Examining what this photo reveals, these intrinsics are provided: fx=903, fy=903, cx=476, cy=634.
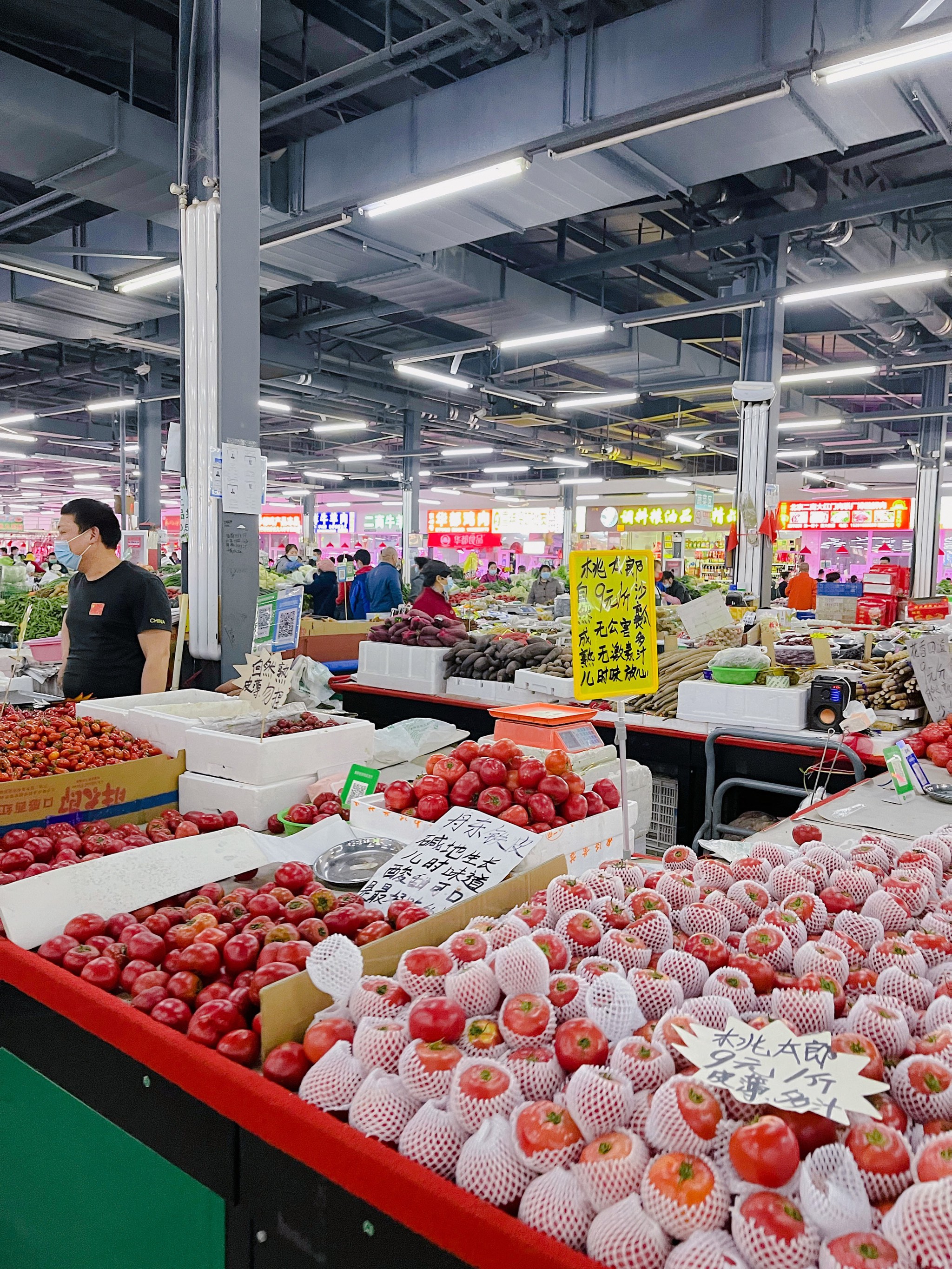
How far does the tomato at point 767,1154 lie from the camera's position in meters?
1.08

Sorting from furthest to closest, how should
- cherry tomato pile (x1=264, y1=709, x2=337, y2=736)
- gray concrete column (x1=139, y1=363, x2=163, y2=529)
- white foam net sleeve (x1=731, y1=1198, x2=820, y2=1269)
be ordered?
gray concrete column (x1=139, y1=363, x2=163, y2=529) < cherry tomato pile (x1=264, y1=709, x2=337, y2=736) < white foam net sleeve (x1=731, y1=1198, x2=820, y2=1269)

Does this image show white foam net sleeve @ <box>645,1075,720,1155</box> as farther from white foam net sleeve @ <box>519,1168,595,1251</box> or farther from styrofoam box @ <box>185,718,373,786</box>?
styrofoam box @ <box>185,718,373,786</box>

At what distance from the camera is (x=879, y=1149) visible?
3.67ft

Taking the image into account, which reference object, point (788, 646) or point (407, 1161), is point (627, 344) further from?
point (407, 1161)

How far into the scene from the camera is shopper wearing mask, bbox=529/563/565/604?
15539 millimetres

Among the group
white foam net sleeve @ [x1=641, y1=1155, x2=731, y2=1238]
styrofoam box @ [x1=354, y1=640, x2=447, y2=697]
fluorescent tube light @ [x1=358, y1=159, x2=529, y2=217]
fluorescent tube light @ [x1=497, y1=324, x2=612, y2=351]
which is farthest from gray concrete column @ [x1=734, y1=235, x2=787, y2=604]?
white foam net sleeve @ [x1=641, y1=1155, x2=731, y2=1238]

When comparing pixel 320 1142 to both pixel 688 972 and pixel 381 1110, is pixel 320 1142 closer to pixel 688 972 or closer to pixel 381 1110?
pixel 381 1110

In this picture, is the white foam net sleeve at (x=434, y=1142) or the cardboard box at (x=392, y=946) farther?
the cardboard box at (x=392, y=946)

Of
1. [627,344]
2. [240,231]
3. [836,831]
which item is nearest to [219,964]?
[836,831]

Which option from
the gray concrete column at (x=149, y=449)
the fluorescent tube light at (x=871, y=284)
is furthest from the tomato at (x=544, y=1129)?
the gray concrete column at (x=149, y=449)

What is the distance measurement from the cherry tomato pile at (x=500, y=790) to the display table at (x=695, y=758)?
6.90 feet

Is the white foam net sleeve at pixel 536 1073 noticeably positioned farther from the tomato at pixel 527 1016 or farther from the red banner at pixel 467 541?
the red banner at pixel 467 541

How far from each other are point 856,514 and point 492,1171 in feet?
86.6

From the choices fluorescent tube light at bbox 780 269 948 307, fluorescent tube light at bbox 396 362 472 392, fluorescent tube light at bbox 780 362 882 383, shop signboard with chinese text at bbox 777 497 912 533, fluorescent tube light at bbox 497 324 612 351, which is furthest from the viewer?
shop signboard with chinese text at bbox 777 497 912 533
